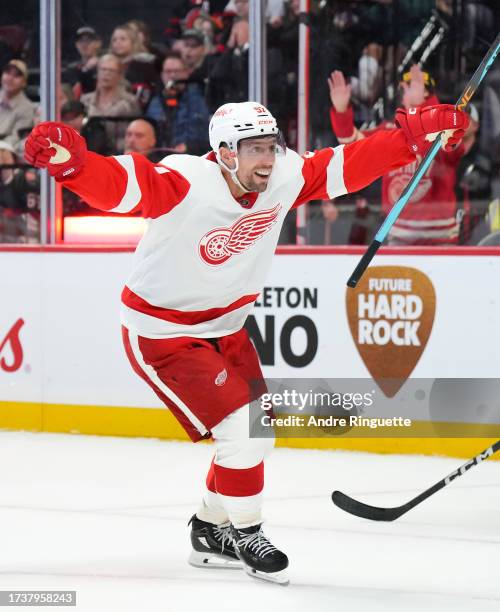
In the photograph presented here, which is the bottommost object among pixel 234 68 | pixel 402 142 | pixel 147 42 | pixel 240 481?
pixel 240 481

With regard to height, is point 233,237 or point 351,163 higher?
point 351,163

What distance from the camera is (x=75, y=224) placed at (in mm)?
5125

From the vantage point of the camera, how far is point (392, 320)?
442 cm

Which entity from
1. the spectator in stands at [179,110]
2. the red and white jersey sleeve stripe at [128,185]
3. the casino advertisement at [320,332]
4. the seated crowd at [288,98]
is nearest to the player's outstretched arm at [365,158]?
the red and white jersey sleeve stripe at [128,185]

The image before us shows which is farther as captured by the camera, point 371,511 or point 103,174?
point 371,511

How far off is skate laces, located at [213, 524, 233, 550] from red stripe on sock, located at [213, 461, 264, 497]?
214 mm

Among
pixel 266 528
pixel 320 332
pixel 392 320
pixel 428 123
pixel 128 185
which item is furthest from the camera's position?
pixel 320 332

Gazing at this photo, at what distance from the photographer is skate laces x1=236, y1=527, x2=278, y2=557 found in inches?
111

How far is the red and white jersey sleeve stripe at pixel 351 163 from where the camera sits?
9.89 feet

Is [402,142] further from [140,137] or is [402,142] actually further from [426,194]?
[140,137]

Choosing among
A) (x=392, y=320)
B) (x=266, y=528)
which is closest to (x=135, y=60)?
(x=392, y=320)

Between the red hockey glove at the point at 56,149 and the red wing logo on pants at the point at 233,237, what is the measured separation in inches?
15.0

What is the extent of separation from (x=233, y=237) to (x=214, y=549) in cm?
74

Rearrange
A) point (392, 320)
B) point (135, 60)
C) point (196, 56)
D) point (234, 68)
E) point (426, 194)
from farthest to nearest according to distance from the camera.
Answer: point (135, 60) < point (196, 56) < point (234, 68) < point (426, 194) < point (392, 320)
